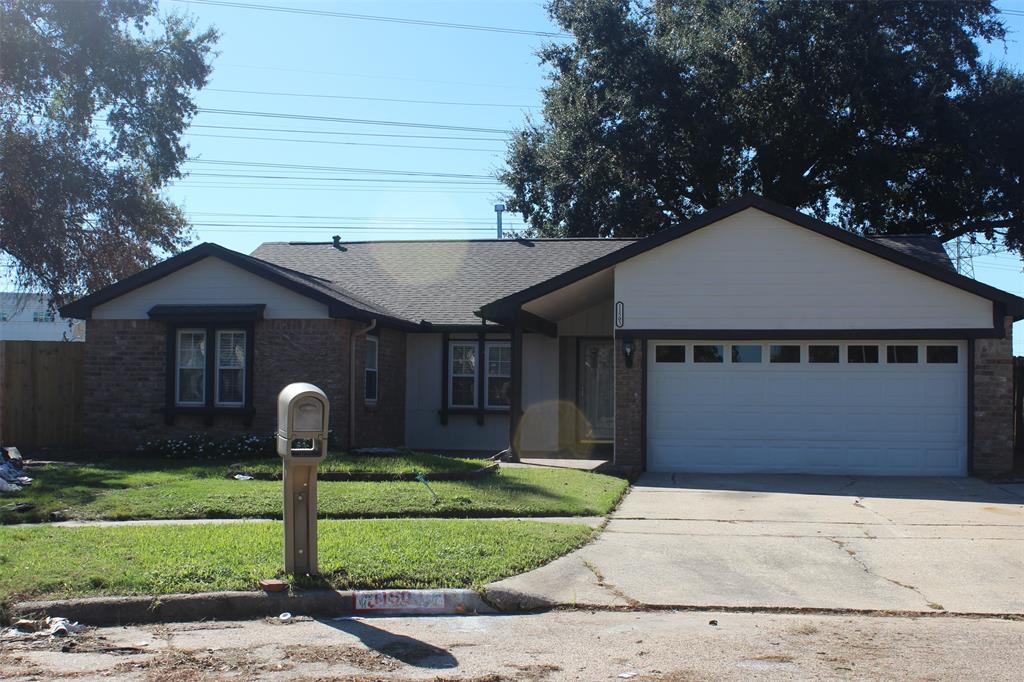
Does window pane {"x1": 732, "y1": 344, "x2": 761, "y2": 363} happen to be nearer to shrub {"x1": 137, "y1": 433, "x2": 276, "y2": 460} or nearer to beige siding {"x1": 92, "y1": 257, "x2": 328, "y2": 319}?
beige siding {"x1": 92, "y1": 257, "x2": 328, "y2": 319}

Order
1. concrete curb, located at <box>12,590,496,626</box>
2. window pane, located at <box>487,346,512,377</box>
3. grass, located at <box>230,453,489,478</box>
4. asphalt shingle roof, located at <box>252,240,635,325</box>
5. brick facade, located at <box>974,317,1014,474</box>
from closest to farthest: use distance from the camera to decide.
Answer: concrete curb, located at <box>12,590,496,626</box> → grass, located at <box>230,453,489,478</box> → brick facade, located at <box>974,317,1014,474</box> → window pane, located at <box>487,346,512,377</box> → asphalt shingle roof, located at <box>252,240,635,325</box>

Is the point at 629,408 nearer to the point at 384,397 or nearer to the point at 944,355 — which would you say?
the point at 944,355

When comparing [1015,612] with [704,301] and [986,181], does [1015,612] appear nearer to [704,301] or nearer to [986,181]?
[704,301]

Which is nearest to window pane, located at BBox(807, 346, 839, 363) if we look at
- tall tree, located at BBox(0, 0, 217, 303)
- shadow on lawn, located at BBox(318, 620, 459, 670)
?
Answer: shadow on lawn, located at BBox(318, 620, 459, 670)

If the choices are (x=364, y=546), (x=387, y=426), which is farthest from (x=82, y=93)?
(x=364, y=546)

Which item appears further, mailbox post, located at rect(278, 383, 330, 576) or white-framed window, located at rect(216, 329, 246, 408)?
white-framed window, located at rect(216, 329, 246, 408)

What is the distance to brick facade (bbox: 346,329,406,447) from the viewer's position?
17.6 m

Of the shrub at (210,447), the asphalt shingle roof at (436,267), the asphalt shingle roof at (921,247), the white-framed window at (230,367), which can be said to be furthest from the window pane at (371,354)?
the asphalt shingle roof at (921,247)

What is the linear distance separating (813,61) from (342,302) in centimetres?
1744

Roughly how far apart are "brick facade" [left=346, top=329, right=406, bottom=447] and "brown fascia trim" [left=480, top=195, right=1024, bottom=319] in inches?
113

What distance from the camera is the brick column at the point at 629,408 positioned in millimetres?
16031

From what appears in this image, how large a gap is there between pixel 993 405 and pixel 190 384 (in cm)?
1345

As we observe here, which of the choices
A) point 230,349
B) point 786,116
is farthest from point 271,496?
point 786,116

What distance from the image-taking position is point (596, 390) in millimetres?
20594
